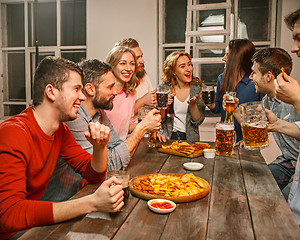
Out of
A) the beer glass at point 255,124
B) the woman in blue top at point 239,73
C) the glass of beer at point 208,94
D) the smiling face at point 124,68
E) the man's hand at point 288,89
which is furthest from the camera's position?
the woman in blue top at point 239,73

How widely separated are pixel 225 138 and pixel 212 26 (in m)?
2.77

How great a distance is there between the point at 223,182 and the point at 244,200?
252 mm

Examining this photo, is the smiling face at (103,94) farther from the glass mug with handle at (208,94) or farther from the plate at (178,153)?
the glass mug with handle at (208,94)

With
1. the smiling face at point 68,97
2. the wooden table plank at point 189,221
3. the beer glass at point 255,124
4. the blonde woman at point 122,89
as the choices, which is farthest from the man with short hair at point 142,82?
the wooden table plank at point 189,221

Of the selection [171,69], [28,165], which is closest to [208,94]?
[171,69]

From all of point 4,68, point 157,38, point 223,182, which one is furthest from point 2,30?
point 223,182

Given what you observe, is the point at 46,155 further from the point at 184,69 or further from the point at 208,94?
the point at 184,69

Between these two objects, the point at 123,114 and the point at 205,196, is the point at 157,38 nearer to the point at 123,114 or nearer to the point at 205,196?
the point at 123,114

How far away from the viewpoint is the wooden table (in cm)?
100

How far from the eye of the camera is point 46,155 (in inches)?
57.2

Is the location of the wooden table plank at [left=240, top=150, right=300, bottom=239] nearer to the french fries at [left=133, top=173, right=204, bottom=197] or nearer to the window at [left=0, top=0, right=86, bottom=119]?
the french fries at [left=133, top=173, right=204, bottom=197]

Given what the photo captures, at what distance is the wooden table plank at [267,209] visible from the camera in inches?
40.4

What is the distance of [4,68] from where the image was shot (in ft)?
17.1

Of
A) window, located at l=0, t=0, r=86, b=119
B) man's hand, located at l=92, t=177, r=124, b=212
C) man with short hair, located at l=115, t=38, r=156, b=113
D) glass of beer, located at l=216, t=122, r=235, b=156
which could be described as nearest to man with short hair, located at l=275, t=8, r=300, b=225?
glass of beer, located at l=216, t=122, r=235, b=156
